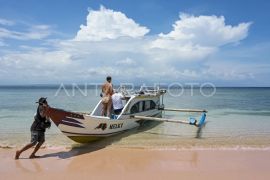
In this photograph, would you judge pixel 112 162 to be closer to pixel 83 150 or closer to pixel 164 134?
pixel 83 150

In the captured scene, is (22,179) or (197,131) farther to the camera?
(197,131)

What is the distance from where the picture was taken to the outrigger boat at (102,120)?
898 centimetres

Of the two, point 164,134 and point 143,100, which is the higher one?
point 143,100

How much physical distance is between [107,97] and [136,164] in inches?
166

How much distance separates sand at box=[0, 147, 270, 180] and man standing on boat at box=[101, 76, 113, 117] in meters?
2.42

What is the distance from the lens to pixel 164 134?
1266cm

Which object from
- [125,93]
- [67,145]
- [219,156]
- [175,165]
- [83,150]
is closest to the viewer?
[175,165]

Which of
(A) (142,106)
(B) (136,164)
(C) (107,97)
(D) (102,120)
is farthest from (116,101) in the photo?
(B) (136,164)

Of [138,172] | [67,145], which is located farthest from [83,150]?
[138,172]

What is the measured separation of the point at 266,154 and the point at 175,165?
3.23 m

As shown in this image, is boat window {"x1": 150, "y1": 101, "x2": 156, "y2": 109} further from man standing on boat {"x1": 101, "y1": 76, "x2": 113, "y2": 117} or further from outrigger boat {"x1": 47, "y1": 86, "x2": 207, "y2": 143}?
man standing on boat {"x1": 101, "y1": 76, "x2": 113, "y2": 117}

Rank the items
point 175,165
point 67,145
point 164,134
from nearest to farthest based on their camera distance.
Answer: point 175,165 < point 67,145 < point 164,134

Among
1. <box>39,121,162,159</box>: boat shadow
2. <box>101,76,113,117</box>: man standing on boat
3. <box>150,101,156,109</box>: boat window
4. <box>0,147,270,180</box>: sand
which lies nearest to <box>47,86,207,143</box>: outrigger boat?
<box>150,101,156,109</box>: boat window

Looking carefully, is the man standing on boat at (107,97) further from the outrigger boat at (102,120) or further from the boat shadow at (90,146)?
the boat shadow at (90,146)
